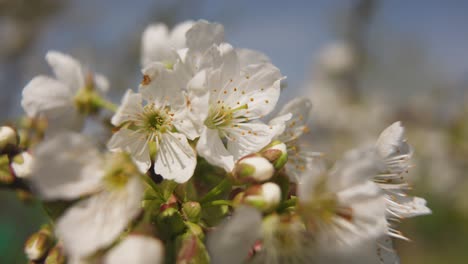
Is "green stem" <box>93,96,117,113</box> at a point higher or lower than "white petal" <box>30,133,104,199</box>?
lower

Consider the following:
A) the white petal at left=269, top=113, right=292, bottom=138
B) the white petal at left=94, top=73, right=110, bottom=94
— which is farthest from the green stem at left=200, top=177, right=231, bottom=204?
the white petal at left=94, top=73, right=110, bottom=94

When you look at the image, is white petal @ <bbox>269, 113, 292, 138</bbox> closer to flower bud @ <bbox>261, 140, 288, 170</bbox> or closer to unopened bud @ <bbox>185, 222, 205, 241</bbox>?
flower bud @ <bbox>261, 140, 288, 170</bbox>

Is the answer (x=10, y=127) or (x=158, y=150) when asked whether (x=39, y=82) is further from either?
(x=158, y=150)

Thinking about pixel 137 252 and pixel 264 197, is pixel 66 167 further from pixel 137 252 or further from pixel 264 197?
pixel 264 197

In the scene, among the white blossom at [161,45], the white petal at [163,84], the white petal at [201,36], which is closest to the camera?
the white petal at [163,84]

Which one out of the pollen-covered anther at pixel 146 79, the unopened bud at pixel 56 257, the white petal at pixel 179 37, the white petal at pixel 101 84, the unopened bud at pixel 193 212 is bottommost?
the unopened bud at pixel 56 257

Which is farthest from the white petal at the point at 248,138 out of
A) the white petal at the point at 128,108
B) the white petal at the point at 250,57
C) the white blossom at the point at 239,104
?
the white petal at the point at 128,108

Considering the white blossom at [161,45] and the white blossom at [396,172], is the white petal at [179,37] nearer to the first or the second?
the white blossom at [161,45]
